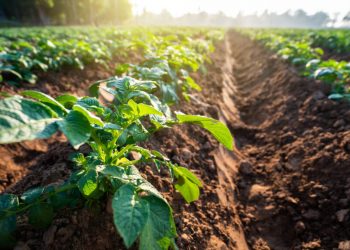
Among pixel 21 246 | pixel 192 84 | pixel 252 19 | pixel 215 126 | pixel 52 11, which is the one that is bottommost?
pixel 252 19

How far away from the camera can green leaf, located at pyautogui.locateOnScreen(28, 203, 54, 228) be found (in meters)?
1.33

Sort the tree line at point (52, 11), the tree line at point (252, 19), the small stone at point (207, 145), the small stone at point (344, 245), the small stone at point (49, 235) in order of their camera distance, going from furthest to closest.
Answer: the tree line at point (252, 19), the tree line at point (52, 11), the small stone at point (207, 145), the small stone at point (344, 245), the small stone at point (49, 235)

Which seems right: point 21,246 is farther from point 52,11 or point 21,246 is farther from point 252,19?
point 252,19

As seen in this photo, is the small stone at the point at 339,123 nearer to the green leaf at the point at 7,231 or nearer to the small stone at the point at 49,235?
the small stone at the point at 49,235

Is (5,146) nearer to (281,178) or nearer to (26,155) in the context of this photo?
(26,155)

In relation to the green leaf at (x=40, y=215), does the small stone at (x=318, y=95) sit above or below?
below

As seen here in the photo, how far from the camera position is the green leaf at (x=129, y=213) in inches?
37.3

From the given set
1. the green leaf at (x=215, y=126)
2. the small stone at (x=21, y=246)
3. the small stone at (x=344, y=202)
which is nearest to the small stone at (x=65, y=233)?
the small stone at (x=21, y=246)

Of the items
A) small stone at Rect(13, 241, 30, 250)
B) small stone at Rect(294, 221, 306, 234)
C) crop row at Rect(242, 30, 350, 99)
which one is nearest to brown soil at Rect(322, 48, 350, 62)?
crop row at Rect(242, 30, 350, 99)

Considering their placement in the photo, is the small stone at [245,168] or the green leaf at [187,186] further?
the small stone at [245,168]

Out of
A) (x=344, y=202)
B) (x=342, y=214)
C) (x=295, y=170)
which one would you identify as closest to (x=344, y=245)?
(x=342, y=214)

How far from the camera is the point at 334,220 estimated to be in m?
2.15

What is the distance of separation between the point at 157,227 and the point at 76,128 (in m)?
0.51

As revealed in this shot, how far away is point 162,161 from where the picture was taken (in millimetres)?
1479
